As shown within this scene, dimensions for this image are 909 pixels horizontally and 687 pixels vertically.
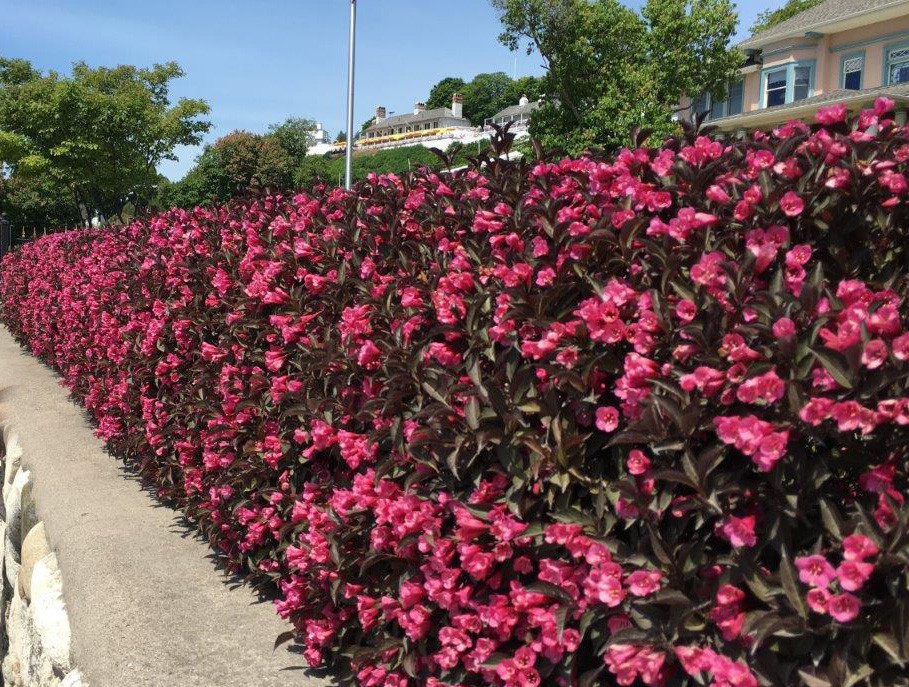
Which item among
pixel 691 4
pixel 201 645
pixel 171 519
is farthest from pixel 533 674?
pixel 691 4

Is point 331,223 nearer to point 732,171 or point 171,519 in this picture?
point 732,171

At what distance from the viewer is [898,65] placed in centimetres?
2753

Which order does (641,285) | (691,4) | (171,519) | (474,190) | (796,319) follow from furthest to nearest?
(691,4) → (171,519) → (474,190) → (641,285) → (796,319)

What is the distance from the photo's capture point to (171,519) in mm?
4789

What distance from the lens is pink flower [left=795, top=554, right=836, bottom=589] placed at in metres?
1.45

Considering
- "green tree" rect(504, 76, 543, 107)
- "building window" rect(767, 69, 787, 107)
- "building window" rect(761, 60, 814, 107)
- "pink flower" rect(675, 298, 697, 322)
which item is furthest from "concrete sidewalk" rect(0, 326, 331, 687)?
"green tree" rect(504, 76, 543, 107)

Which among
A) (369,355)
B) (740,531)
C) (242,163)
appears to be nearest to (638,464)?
(740,531)

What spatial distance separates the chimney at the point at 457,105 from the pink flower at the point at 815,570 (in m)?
117

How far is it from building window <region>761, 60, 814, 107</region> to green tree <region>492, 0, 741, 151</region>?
1545 millimetres

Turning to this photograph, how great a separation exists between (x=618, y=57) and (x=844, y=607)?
34.1 meters

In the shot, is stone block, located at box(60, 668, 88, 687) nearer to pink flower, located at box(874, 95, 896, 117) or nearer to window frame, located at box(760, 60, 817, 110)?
pink flower, located at box(874, 95, 896, 117)

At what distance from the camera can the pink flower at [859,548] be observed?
141 cm

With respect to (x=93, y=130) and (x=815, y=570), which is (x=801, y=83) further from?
(x=815, y=570)

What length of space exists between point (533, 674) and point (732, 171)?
140 centimetres
